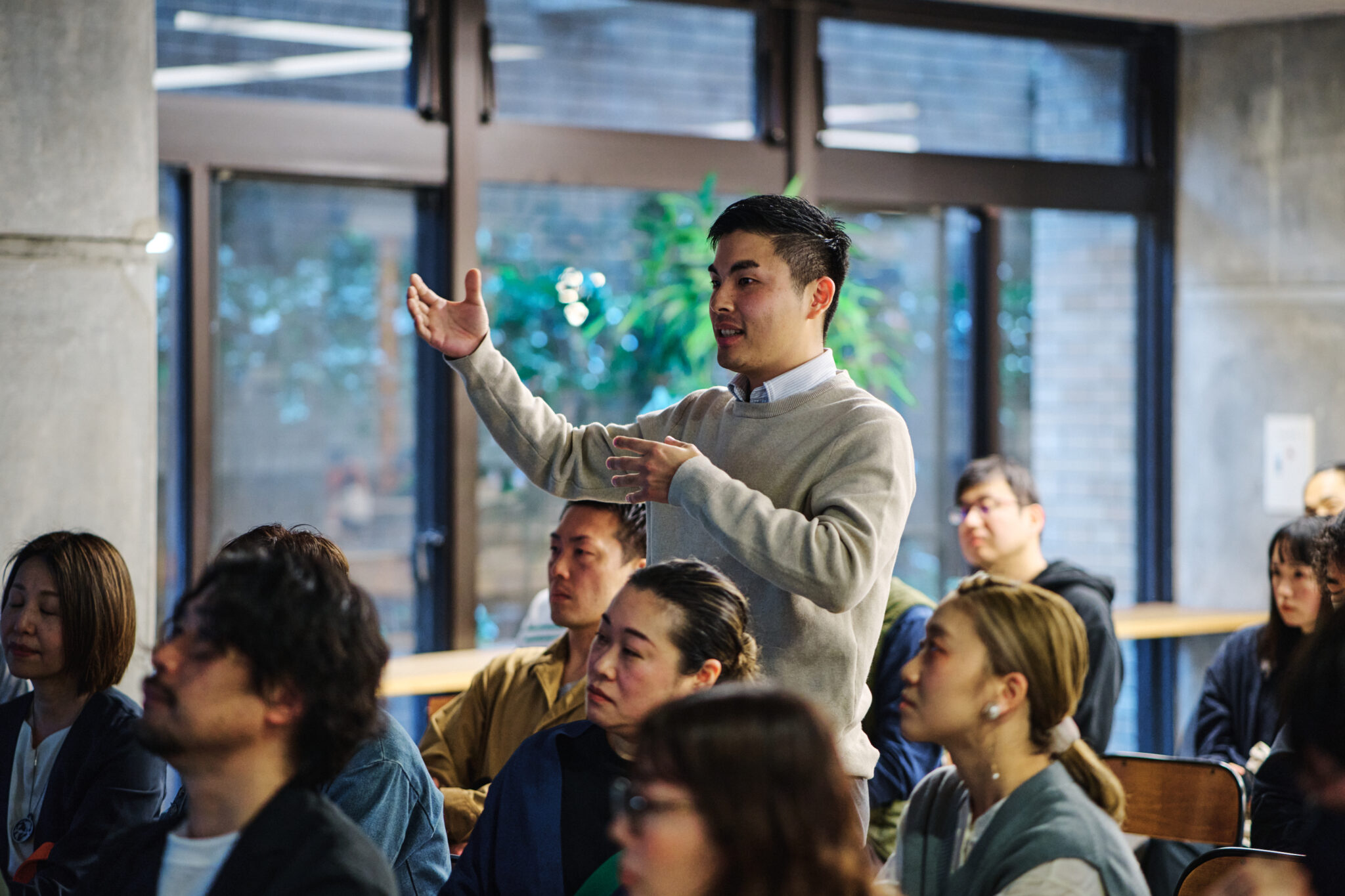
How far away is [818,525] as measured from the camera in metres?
1.95

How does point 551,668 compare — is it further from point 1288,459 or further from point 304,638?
point 1288,459

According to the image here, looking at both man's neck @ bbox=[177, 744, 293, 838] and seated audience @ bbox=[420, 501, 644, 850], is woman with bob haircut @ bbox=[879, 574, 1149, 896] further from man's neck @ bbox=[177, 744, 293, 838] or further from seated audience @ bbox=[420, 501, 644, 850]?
seated audience @ bbox=[420, 501, 644, 850]

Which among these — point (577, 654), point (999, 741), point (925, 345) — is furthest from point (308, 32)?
point (999, 741)

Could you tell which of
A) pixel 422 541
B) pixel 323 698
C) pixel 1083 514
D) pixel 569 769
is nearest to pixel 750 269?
pixel 569 769

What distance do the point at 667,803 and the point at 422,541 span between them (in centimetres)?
354

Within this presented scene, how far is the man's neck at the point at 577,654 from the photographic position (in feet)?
9.54

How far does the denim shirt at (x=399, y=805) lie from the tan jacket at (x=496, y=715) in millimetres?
599

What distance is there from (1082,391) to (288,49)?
332 centimetres

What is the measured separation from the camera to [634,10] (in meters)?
4.85

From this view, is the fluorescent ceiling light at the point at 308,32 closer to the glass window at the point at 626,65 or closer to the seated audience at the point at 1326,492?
the glass window at the point at 626,65

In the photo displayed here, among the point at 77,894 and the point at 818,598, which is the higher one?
the point at 818,598

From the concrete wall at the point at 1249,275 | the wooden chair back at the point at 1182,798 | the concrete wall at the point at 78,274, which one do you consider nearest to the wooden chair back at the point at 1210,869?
the wooden chair back at the point at 1182,798

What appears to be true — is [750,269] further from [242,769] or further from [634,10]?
[634,10]

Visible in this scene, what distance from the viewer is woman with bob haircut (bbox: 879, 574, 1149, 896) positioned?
1.77 meters
